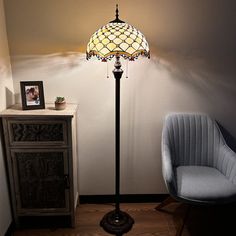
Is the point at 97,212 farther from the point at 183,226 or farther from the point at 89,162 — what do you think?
the point at 183,226

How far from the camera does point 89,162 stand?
2.16 meters

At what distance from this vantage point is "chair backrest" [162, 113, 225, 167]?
200cm

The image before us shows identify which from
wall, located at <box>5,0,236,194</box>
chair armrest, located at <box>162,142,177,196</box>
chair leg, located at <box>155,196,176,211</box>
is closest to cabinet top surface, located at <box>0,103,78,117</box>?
wall, located at <box>5,0,236,194</box>

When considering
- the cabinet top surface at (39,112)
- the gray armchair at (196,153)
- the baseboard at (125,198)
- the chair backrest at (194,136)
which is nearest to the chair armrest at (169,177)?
the gray armchair at (196,153)

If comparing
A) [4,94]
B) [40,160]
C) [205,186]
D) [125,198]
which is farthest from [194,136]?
[4,94]

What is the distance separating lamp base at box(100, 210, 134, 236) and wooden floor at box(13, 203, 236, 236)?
0.07 meters

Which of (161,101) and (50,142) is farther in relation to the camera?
(161,101)

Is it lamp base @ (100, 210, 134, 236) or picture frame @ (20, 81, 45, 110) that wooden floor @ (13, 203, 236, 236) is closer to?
lamp base @ (100, 210, 134, 236)

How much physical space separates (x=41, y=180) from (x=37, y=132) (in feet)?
1.25

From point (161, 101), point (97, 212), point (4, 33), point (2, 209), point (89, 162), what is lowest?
point (97, 212)

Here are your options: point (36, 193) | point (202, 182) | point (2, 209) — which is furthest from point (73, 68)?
point (202, 182)

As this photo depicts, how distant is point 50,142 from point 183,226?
1.17 meters

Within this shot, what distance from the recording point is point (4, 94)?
5.82 ft

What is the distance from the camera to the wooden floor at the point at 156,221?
74.7 inches
